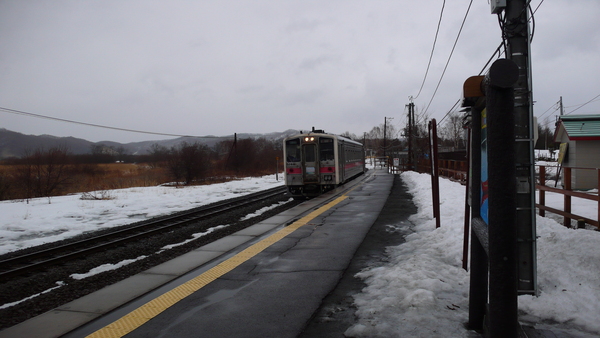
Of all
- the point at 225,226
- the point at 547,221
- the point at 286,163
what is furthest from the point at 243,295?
the point at 286,163

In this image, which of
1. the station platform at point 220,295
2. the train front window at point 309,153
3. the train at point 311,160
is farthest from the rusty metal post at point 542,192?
the train front window at point 309,153

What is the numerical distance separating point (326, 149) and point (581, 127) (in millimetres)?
11108

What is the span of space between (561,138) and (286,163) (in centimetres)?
1352

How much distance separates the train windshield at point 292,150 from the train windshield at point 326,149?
1100mm

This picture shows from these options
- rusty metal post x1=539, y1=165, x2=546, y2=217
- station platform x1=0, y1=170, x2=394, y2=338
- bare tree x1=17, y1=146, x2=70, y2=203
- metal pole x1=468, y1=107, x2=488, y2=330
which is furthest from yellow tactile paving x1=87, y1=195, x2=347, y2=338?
bare tree x1=17, y1=146, x2=70, y2=203

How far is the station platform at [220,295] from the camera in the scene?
12.8ft

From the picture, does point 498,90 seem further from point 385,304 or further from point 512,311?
point 385,304

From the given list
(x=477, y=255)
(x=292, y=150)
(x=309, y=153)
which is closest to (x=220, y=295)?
(x=477, y=255)

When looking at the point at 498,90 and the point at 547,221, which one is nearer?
the point at 498,90

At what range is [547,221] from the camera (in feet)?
21.6

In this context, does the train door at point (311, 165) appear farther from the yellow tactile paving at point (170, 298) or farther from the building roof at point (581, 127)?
the building roof at point (581, 127)

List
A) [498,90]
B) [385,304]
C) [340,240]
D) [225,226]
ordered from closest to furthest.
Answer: [498,90], [385,304], [340,240], [225,226]

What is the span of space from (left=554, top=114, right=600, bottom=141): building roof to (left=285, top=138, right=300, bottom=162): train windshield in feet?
38.0

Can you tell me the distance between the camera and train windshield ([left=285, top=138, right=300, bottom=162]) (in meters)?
18.0
